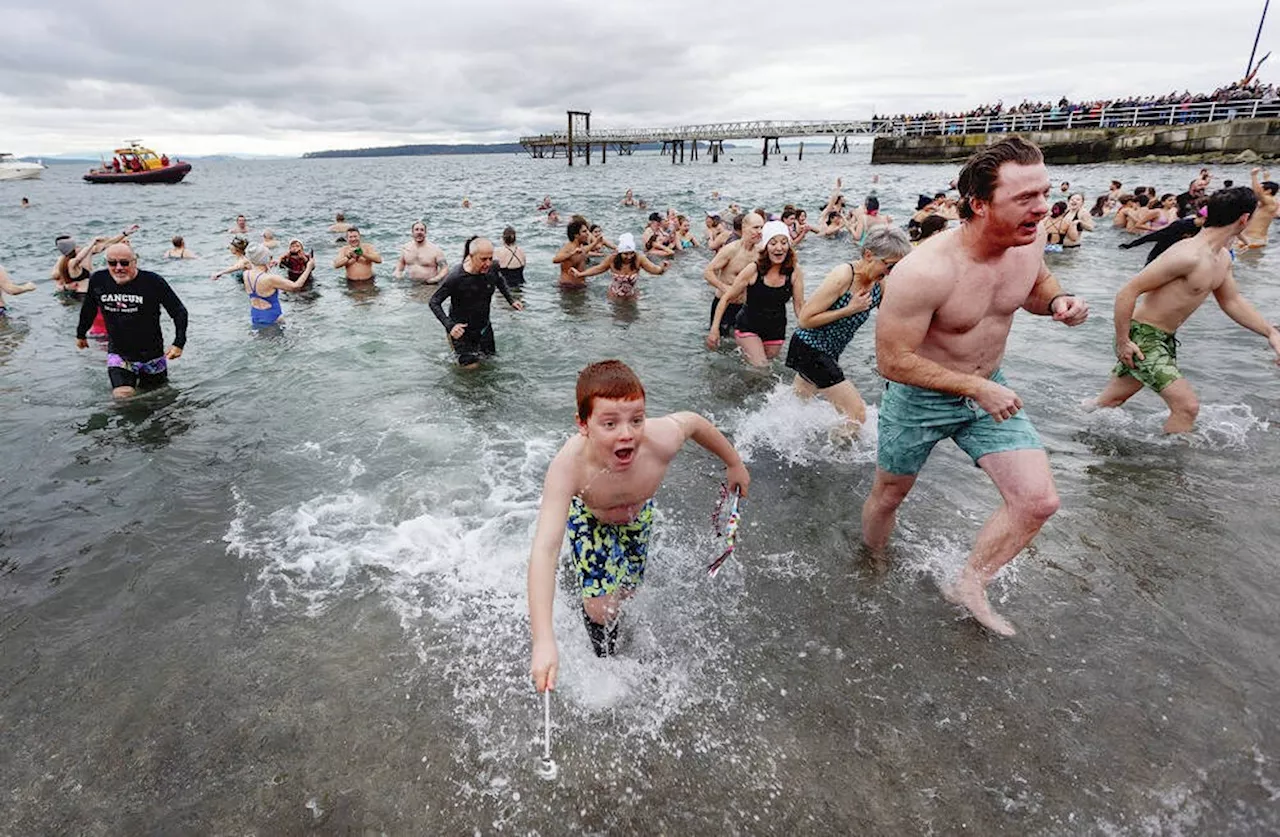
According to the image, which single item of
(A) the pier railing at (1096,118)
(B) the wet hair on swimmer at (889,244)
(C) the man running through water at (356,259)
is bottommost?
(C) the man running through water at (356,259)

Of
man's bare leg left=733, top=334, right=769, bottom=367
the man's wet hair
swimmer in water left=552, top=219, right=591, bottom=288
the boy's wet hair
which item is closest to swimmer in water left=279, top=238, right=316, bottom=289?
swimmer in water left=552, top=219, right=591, bottom=288

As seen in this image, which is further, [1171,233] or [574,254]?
[574,254]

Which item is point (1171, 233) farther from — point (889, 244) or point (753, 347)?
point (753, 347)

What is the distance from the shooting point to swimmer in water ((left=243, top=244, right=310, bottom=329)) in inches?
364

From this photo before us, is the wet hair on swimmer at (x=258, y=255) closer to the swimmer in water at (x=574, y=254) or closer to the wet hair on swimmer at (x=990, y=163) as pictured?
the swimmer in water at (x=574, y=254)

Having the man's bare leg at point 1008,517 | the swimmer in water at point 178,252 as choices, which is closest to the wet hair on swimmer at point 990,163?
the man's bare leg at point 1008,517

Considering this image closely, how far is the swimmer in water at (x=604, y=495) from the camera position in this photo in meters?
2.44

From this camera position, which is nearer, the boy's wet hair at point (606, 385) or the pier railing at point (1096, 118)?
the boy's wet hair at point (606, 385)

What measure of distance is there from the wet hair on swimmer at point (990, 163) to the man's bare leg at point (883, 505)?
1.44 metres

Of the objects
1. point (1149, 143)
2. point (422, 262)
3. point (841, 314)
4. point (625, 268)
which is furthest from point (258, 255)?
point (1149, 143)

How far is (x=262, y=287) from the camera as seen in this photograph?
927 cm

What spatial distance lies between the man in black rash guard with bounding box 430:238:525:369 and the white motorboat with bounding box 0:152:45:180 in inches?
3100

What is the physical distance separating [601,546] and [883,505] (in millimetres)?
1751

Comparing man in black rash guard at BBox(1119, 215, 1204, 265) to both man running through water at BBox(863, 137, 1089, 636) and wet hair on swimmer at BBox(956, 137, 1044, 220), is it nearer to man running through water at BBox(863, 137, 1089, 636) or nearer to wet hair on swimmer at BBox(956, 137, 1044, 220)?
man running through water at BBox(863, 137, 1089, 636)
